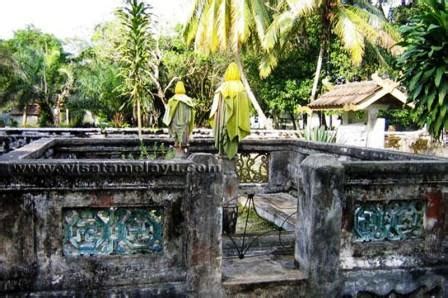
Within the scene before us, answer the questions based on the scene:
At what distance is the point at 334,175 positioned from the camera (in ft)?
12.6

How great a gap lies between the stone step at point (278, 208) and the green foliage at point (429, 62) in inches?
83.1

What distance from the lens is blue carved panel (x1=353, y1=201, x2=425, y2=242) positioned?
4.00 m

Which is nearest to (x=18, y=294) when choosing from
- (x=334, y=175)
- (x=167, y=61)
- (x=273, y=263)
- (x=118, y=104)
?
(x=273, y=263)

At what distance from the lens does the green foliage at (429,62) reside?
477cm

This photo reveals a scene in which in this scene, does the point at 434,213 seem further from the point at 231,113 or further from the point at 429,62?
the point at 231,113

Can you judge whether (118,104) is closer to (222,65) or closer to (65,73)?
(65,73)

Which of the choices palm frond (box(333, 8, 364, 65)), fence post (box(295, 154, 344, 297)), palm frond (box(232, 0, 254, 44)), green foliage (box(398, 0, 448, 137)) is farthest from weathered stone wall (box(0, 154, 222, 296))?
palm frond (box(333, 8, 364, 65))

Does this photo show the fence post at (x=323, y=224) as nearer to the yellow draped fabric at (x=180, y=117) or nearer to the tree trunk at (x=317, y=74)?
the yellow draped fabric at (x=180, y=117)

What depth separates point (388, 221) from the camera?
407 cm

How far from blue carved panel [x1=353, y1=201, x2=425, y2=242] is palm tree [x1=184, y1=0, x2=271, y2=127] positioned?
649 inches

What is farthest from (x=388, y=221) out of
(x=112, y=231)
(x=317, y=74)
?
(x=317, y=74)


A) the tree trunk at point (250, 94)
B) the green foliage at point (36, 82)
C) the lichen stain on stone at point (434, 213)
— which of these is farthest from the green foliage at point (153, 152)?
the green foliage at point (36, 82)

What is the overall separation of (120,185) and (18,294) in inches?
43.8

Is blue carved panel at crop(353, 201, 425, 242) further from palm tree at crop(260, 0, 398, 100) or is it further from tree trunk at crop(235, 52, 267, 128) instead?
tree trunk at crop(235, 52, 267, 128)
